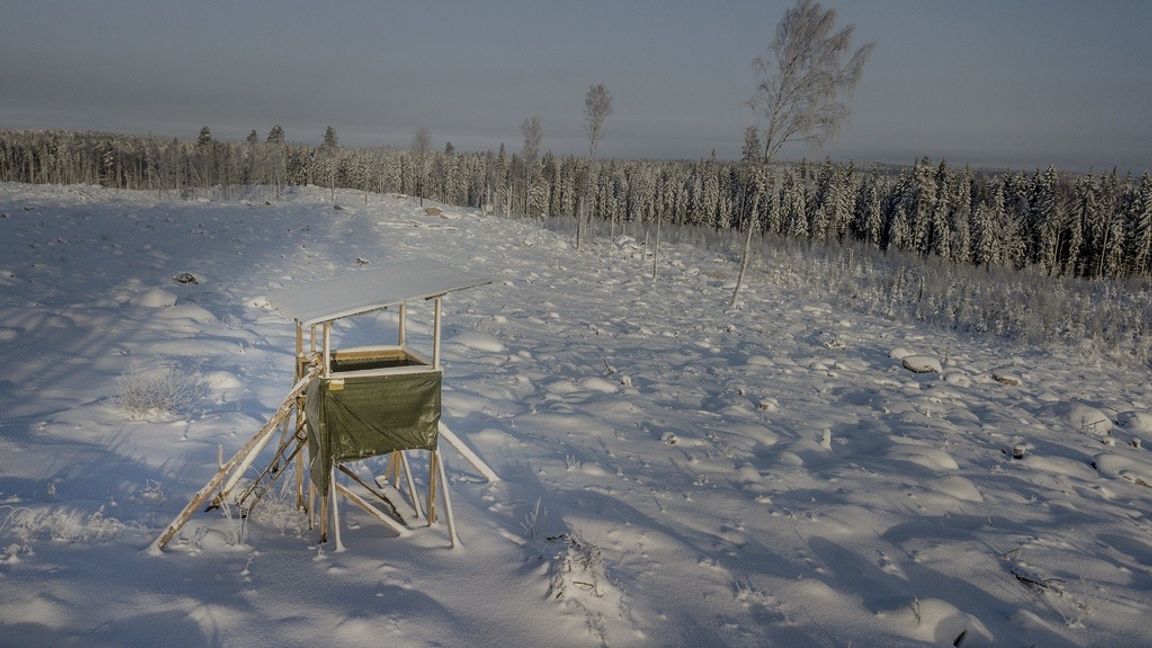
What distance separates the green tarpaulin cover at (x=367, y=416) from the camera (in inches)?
184

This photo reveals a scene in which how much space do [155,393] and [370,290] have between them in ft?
13.8

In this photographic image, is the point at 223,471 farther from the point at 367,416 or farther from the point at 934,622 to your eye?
the point at 934,622

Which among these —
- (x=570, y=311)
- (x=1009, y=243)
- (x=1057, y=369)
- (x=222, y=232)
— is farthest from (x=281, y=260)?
(x=1009, y=243)

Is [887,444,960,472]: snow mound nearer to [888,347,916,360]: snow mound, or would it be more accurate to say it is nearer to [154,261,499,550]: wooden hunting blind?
[154,261,499,550]: wooden hunting blind

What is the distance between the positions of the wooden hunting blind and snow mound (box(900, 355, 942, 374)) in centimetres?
1122

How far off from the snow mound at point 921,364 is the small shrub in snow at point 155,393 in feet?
43.2

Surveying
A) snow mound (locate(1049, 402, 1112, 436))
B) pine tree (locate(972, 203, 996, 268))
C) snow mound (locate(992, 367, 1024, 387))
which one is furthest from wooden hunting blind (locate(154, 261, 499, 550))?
pine tree (locate(972, 203, 996, 268))

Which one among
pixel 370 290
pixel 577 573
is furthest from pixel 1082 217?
pixel 370 290

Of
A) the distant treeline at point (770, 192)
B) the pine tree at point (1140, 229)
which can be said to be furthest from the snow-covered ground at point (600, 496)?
A: the pine tree at point (1140, 229)

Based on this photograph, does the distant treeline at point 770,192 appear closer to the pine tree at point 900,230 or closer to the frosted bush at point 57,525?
the pine tree at point 900,230

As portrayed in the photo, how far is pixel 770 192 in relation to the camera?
226ft

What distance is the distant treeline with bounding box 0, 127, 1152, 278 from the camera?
46.8m

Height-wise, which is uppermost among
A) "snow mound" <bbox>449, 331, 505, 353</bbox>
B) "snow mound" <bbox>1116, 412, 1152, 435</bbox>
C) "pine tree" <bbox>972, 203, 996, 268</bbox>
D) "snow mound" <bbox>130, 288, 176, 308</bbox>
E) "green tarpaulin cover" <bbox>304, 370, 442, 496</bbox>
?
"pine tree" <bbox>972, 203, 996, 268</bbox>

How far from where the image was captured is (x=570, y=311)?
16.9m
